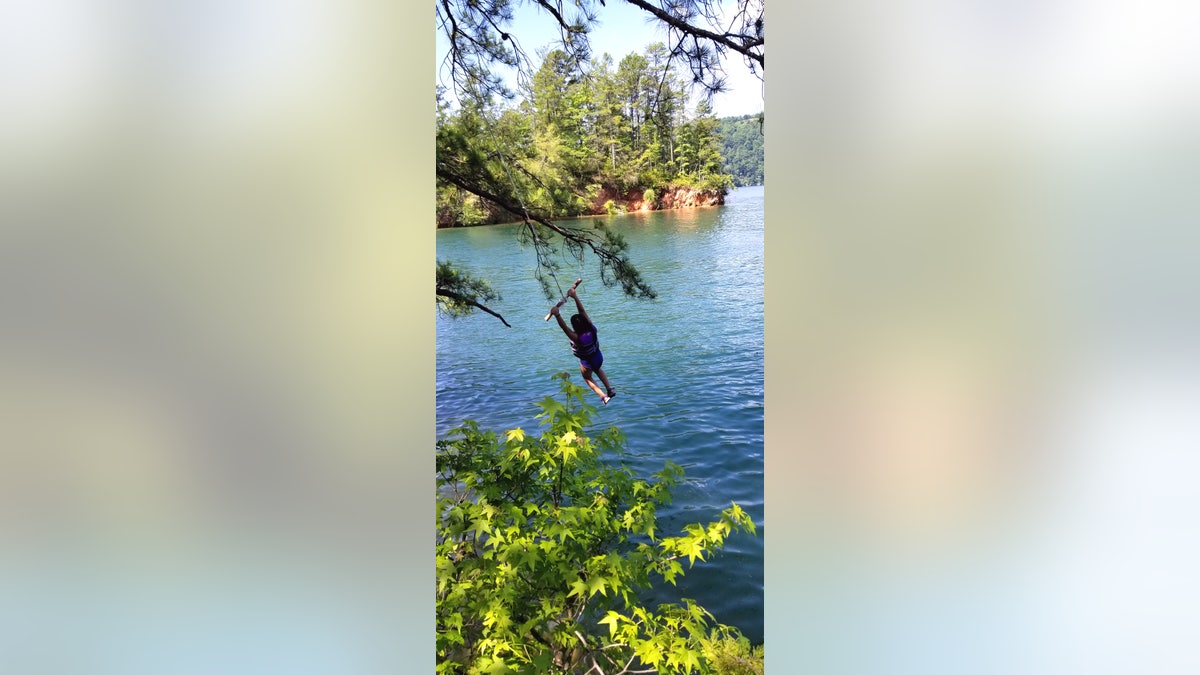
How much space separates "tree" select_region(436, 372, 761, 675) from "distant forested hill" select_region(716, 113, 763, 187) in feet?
3.14

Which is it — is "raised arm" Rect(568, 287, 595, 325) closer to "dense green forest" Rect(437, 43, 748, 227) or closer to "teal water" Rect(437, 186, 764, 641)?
"teal water" Rect(437, 186, 764, 641)

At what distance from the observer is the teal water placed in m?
1.97

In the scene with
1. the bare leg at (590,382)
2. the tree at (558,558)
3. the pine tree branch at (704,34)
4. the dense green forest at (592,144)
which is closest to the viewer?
the tree at (558,558)

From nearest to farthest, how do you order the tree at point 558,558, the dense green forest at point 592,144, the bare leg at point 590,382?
the tree at point 558,558 < the dense green forest at point 592,144 < the bare leg at point 590,382

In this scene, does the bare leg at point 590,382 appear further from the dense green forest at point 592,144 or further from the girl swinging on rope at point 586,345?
the dense green forest at point 592,144

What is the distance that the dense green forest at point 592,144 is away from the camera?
189 centimetres

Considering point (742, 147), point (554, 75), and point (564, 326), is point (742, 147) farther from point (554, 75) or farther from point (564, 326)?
point (564, 326)

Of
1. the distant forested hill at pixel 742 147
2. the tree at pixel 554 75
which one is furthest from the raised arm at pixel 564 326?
the distant forested hill at pixel 742 147

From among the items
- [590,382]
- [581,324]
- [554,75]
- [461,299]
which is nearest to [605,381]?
[590,382]

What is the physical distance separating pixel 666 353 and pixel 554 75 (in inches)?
38.4

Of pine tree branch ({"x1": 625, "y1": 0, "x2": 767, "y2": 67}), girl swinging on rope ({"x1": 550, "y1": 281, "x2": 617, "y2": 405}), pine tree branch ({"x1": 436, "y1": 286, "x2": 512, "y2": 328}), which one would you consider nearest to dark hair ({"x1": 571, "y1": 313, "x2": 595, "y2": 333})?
girl swinging on rope ({"x1": 550, "y1": 281, "x2": 617, "y2": 405})

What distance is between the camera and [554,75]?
74.6 inches
